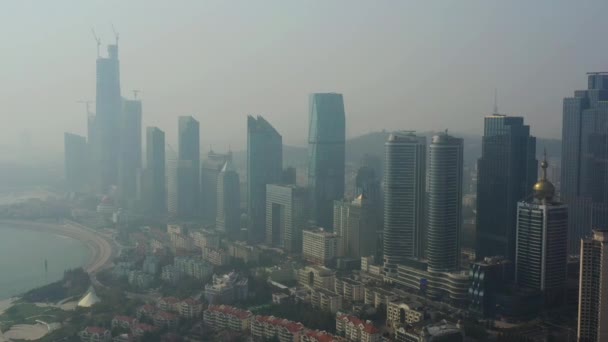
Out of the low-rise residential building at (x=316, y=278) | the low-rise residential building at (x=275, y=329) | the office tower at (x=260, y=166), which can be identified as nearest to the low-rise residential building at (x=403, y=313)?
the low-rise residential building at (x=275, y=329)

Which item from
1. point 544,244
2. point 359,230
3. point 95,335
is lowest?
point 95,335

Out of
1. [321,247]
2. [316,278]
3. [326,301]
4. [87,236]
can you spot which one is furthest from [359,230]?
[87,236]

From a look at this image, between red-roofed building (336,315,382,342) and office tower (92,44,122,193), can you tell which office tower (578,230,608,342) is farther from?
office tower (92,44,122,193)

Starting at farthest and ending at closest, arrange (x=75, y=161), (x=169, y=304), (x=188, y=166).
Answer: (x=75, y=161), (x=188, y=166), (x=169, y=304)

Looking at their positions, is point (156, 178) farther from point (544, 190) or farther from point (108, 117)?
point (544, 190)

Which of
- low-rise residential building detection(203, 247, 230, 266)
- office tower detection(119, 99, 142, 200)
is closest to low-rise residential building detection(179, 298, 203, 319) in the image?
low-rise residential building detection(203, 247, 230, 266)
